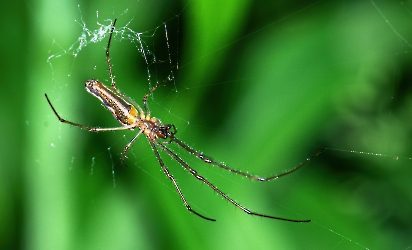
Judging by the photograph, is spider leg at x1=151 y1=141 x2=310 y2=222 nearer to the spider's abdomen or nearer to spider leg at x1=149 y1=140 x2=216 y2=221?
spider leg at x1=149 y1=140 x2=216 y2=221

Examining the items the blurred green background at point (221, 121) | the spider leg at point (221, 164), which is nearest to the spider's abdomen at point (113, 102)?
the blurred green background at point (221, 121)

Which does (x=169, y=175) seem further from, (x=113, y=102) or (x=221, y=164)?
(x=113, y=102)

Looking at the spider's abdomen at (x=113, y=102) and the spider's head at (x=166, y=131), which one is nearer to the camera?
the spider's abdomen at (x=113, y=102)

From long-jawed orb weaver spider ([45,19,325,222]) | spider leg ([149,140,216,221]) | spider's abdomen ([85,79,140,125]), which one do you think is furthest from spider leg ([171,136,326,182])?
spider's abdomen ([85,79,140,125])

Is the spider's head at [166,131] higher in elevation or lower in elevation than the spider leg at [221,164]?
higher

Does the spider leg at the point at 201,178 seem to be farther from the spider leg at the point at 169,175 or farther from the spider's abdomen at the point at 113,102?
the spider's abdomen at the point at 113,102

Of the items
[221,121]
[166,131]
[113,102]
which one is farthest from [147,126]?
[221,121]

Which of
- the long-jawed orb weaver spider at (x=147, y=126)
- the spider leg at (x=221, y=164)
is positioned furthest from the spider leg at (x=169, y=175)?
the spider leg at (x=221, y=164)

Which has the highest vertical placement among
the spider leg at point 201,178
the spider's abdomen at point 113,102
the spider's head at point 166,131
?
the spider's abdomen at point 113,102

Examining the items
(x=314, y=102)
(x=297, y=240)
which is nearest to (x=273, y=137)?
(x=314, y=102)
